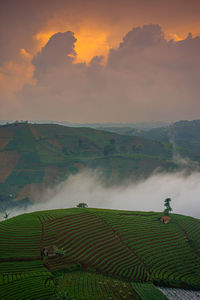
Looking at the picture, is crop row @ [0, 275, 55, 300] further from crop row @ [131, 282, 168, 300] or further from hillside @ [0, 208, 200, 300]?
crop row @ [131, 282, 168, 300]

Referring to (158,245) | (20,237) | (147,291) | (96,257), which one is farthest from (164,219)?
(20,237)

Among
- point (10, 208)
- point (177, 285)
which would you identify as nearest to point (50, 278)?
point (177, 285)

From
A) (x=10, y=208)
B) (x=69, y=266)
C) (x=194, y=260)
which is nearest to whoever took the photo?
(x=69, y=266)

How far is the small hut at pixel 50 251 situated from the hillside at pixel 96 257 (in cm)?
72

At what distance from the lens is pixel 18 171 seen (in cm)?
18950

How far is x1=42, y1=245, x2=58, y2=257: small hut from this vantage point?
50312 mm

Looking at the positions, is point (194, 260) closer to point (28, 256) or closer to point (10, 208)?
point (28, 256)

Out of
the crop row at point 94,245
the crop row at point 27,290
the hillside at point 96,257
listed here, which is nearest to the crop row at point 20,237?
the hillside at point 96,257

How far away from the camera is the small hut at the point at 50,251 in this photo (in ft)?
165

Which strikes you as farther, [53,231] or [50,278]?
[53,231]

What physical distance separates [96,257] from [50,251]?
10.7 metres

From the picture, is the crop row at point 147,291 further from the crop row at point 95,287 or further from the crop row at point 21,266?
the crop row at point 21,266

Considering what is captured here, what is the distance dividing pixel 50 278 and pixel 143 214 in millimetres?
51053

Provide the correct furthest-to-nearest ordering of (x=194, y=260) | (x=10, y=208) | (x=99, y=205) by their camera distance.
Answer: (x=99, y=205)
(x=10, y=208)
(x=194, y=260)
